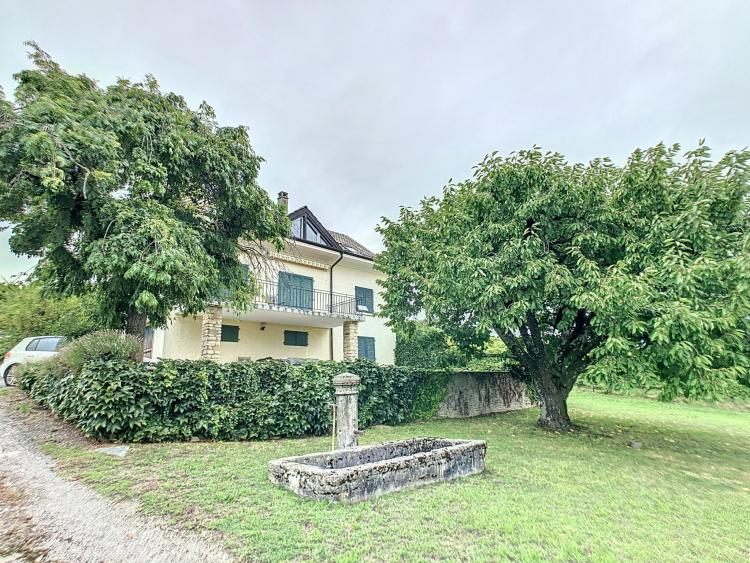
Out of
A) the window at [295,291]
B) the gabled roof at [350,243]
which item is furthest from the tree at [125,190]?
the gabled roof at [350,243]

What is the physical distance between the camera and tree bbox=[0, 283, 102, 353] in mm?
13508

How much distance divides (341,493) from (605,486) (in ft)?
13.4

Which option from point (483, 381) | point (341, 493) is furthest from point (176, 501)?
point (483, 381)

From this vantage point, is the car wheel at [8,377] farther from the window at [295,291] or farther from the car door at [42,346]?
the window at [295,291]

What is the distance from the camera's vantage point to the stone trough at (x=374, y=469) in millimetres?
4375

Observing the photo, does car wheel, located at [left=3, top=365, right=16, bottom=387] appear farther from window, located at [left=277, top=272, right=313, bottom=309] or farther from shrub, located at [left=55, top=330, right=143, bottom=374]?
window, located at [left=277, top=272, right=313, bottom=309]

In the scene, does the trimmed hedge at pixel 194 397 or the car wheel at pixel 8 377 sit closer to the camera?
the trimmed hedge at pixel 194 397

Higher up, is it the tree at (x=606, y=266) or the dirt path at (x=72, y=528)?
the tree at (x=606, y=266)

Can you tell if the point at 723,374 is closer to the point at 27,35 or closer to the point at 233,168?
the point at 233,168

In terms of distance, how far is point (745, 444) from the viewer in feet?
34.2

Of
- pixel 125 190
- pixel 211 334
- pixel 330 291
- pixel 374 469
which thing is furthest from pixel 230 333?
pixel 374 469

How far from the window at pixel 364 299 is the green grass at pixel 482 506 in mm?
10965

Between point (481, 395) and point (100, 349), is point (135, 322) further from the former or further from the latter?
point (481, 395)

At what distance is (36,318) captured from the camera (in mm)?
14195
